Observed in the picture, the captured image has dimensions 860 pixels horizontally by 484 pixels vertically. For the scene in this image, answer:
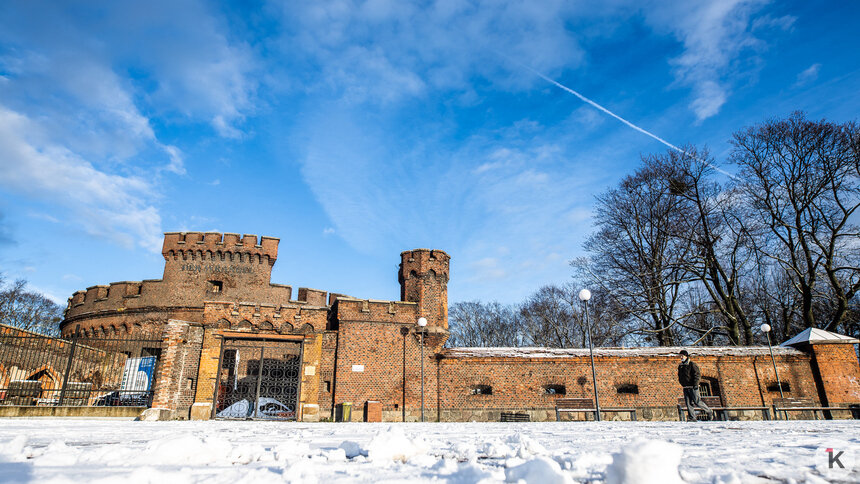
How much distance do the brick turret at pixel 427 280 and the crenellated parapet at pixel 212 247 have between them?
14.2 meters

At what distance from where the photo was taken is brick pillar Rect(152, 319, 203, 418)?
49.6 feet

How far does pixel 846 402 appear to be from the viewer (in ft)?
55.4

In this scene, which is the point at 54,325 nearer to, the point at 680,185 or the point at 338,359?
the point at 338,359

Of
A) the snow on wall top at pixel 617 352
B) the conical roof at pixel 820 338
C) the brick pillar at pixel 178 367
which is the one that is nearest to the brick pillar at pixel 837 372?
the conical roof at pixel 820 338

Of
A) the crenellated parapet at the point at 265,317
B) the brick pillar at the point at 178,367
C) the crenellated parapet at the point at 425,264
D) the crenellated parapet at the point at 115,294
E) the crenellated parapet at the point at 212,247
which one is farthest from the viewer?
the crenellated parapet at the point at 212,247

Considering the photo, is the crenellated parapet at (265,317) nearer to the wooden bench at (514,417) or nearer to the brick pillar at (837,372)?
the wooden bench at (514,417)

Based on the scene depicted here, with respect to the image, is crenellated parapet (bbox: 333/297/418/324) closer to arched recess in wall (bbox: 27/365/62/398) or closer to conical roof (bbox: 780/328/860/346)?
arched recess in wall (bbox: 27/365/62/398)

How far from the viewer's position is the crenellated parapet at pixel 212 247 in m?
29.3

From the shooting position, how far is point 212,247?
2938 centimetres

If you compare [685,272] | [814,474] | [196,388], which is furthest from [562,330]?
[814,474]

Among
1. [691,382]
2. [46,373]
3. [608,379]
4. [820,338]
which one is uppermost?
[820,338]

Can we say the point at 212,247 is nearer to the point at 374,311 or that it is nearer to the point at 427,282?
the point at 374,311

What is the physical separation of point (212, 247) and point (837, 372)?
1277 inches

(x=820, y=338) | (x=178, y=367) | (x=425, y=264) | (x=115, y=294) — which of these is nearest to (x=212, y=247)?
(x=115, y=294)
